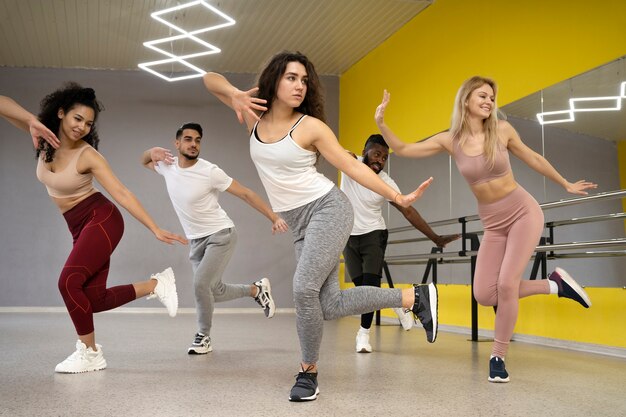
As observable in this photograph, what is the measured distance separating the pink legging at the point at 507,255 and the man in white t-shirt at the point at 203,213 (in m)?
1.49

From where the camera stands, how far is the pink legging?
9.98 feet

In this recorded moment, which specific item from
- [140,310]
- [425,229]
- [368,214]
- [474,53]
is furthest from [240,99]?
[140,310]

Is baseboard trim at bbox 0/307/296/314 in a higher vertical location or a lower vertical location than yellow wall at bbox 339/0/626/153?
lower

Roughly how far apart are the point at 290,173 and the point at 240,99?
15.2 inches

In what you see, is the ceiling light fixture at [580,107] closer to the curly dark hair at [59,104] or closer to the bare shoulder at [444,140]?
the bare shoulder at [444,140]

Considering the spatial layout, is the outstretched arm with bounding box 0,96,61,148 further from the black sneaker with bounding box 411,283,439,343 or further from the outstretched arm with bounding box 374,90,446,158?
the black sneaker with bounding box 411,283,439,343

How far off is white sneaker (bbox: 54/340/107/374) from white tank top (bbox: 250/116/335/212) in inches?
51.7

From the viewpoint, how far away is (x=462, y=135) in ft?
10.9

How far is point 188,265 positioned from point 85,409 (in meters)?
7.57

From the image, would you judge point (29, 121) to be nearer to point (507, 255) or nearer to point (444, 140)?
point (444, 140)

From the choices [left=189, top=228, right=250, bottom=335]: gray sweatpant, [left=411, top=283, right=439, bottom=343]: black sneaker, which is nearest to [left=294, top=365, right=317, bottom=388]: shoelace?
[left=411, top=283, right=439, bottom=343]: black sneaker

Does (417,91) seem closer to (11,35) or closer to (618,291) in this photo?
(618,291)

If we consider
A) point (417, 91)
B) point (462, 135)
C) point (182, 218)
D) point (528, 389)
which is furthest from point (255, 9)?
point (528, 389)

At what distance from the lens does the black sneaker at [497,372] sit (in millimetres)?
2916
